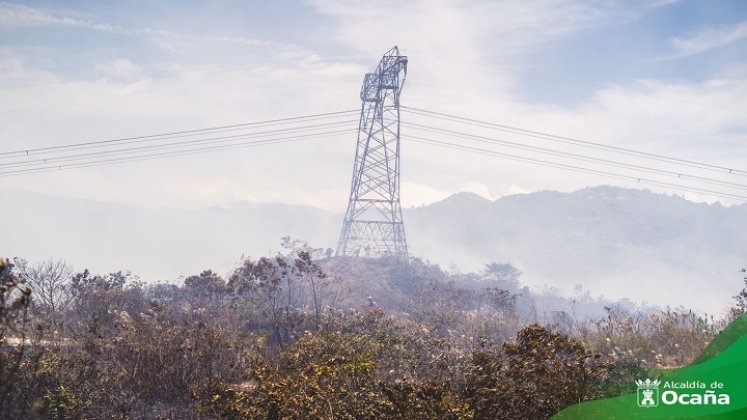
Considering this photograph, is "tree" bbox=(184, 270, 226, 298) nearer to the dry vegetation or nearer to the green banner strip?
the dry vegetation

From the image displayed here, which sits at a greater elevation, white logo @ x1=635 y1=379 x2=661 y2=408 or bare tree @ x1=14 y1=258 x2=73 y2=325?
bare tree @ x1=14 y1=258 x2=73 y2=325

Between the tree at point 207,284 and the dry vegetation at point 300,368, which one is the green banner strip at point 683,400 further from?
the tree at point 207,284

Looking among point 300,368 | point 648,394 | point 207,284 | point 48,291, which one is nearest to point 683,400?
point 648,394

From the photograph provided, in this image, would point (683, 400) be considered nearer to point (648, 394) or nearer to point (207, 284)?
point (648, 394)

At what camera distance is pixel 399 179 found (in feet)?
152

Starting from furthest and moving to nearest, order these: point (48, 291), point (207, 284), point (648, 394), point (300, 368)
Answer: point (207, 284)
point (48, 291)
point (300, 368)
point (648, 394)

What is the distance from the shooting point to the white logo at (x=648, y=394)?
8695mm

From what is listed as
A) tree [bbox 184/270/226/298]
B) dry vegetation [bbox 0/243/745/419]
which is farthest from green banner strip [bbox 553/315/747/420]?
tree [bbox 184/270/226/298]

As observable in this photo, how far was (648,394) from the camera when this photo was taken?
8867 millimetres

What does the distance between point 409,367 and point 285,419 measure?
279 inches

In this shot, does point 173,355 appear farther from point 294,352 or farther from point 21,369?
point 294,352

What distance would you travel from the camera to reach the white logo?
870cm

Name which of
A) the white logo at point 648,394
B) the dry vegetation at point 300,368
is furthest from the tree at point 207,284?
the white logo at point 648,394

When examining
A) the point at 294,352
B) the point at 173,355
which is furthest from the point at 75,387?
the point at 294,352
